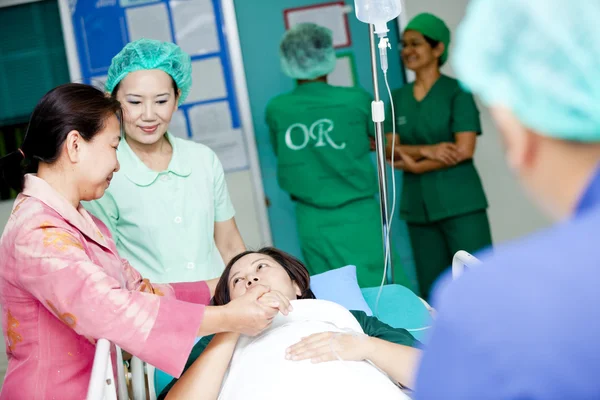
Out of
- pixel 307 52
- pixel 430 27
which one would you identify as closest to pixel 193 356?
pixel 307 52

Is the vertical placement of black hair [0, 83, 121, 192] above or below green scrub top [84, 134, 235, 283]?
above

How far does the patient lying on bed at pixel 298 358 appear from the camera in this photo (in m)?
1.38

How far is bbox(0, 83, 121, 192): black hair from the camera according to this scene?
1422 millimetres

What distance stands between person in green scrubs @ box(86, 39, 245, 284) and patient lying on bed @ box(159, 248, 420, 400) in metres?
0.34

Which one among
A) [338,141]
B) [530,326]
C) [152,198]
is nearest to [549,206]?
[530,326]

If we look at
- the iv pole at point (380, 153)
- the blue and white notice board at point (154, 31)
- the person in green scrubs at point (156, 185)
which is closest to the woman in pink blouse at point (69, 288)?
the person in green scrubs at point (156, 185)

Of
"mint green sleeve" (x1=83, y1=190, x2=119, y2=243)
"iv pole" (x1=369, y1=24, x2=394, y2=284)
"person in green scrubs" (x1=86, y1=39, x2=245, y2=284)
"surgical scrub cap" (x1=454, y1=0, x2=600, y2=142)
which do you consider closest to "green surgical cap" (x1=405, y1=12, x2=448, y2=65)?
"iv pole" (x1=369, y1=24, x2=394, y2=284)

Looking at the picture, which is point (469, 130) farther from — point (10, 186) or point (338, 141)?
point (10, 186)

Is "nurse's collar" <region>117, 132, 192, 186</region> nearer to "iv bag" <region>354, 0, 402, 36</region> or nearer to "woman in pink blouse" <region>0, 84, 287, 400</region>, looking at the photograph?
"woman in pink blouse" <region>0, 84, 287, 400</region>

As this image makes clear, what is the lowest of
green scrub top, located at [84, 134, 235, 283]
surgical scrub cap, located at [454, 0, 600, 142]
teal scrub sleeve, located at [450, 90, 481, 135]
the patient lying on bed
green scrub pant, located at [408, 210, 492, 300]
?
green scrub pant, located at [408, 210, 492, 300]

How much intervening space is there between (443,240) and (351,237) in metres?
0.40

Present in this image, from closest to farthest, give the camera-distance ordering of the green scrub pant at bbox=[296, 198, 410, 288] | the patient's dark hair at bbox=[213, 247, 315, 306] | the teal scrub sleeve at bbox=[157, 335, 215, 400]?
the teal scrub sleeve at bbox=[157, 335, 215, 400] < the patient's dark hair at bbox=[213, 247, 315, 306] < the green scrub pant at bbox=[296, 198, 410, 288]

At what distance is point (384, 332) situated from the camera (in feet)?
5.49

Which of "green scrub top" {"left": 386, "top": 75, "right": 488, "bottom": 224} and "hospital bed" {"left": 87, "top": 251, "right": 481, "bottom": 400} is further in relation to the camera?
"green scrub top" {"left": 386, "top": 75, "right": 488, "bottom": 224}
